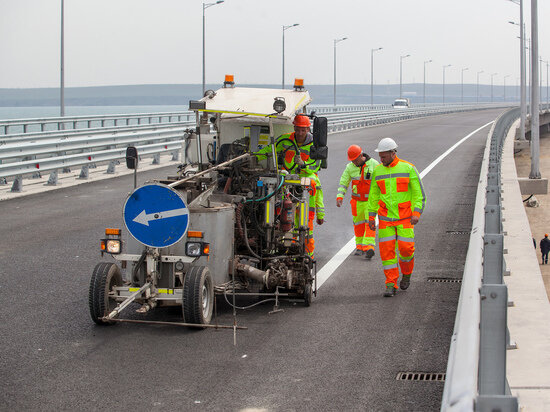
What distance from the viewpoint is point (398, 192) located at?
9.70m

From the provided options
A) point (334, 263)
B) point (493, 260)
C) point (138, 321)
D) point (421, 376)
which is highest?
point (493, 260)

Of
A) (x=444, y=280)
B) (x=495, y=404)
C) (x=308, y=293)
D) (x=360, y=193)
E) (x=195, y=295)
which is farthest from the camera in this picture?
(x=360, y=193)

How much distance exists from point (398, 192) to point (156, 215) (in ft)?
9.94

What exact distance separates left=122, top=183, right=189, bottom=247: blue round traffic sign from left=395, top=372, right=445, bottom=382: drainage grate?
231cm

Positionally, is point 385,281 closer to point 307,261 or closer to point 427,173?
point 307,261

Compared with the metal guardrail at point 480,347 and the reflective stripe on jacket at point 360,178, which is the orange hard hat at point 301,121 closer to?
the reflective stripe on jacket at point 360,178

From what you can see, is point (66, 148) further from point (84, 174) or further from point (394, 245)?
point (394, 245)

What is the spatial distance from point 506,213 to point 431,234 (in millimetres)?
1288

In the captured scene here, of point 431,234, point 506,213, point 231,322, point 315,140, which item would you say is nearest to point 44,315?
point 231,322

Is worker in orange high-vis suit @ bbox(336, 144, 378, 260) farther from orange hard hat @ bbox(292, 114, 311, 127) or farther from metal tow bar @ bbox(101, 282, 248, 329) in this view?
metal tow bar @ bbox(101, 282, 248, 329)

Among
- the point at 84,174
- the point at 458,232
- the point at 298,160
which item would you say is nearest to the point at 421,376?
the point at 298,160

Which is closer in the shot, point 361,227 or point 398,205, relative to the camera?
point 398,205

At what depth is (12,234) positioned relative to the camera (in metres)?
13.2

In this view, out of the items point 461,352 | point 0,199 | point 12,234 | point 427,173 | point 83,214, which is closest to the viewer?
point 461,352
